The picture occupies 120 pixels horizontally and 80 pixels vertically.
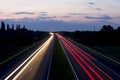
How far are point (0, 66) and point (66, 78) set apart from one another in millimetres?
10939

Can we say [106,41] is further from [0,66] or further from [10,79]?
[10,79]

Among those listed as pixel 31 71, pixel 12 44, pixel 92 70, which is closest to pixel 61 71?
pixel 92 70

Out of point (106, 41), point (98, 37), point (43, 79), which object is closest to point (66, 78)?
point (43, 79)

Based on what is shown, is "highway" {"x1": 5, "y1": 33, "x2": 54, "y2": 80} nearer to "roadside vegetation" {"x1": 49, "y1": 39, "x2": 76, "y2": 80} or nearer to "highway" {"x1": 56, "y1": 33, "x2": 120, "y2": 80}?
"roadside vegetation" {"x1": 49, "y1": 39, "x2": 76, "y2": 80}

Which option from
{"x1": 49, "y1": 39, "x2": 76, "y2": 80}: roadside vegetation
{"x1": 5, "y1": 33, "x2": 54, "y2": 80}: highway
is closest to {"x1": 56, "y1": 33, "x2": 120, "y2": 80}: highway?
{"x1": 49, "y1": 39, "x2": 76, "y2": 80}: roadside vegetation

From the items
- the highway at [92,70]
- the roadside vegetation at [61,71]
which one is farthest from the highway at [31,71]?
the highway at [92,70]

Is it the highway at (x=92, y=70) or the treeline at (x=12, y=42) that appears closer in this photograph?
the highway at (x=92, y=70)

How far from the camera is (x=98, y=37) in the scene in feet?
411

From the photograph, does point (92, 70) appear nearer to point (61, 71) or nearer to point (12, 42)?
point (61, 71)

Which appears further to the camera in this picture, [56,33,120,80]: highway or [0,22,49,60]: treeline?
[0,22,49,60]: treeline

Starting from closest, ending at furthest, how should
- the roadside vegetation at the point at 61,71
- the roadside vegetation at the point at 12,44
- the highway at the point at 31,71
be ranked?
the highway at the point at 31,71 < the roadside vegetation at the point at 61,71 < the roadside vegetation at the point at 12,44

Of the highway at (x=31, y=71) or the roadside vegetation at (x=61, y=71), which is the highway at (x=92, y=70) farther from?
the highway at (x=31, y=71)

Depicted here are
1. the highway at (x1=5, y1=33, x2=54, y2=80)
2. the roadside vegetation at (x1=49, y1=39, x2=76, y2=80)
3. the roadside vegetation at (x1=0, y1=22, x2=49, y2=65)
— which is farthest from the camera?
the roadside vegetation at (x1=0, y1=22, x2=49, y2=65)

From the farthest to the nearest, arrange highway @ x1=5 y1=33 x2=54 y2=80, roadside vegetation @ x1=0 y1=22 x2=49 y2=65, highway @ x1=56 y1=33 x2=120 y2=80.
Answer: roadside vegetation @ x1=0 y1=22 x2=49 y2=65 → highway @ x1=56 y1=33 x2=120 y2=80 → highway @ x1=5 y1=33 x2=54 y2=80
